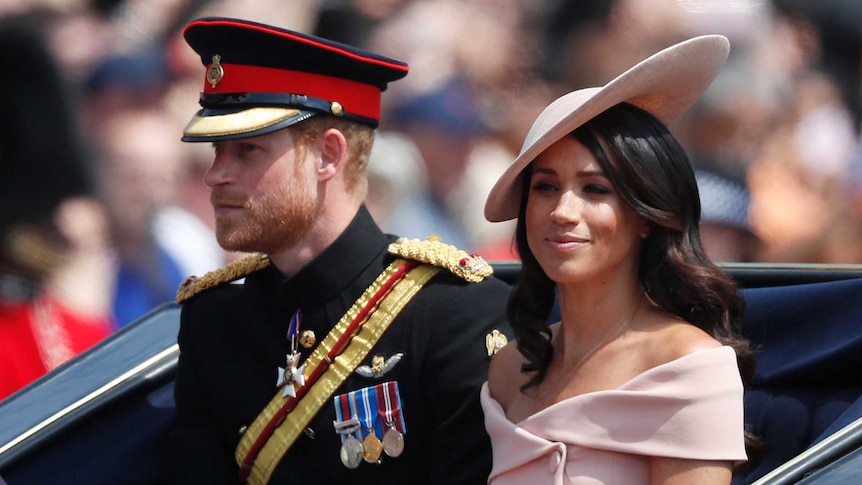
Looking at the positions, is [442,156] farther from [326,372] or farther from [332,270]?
[326,372]

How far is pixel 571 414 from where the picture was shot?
2021 mm

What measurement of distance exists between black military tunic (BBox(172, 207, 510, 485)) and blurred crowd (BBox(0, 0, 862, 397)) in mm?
1795

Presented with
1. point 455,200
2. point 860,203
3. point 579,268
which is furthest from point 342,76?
point 860,203

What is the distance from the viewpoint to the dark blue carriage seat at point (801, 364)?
8.07 feet

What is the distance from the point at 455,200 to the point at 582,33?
2.45ft

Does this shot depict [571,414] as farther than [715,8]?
No

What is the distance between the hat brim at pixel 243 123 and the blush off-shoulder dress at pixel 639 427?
2.99 feet

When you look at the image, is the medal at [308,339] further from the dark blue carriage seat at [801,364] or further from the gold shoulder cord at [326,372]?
the dark blue carriage seat at [801,364]

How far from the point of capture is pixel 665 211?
6.56 feet

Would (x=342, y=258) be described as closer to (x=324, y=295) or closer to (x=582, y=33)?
(x=324, y=295)

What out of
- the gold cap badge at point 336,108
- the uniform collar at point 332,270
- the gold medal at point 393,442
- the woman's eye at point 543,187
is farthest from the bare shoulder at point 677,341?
the gold cap badge at point 336,108

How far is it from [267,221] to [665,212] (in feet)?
3.16

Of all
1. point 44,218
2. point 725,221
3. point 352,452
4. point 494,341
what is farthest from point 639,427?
point 44,218

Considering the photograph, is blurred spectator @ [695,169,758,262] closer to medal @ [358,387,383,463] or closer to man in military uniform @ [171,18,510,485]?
man in military uniform @ [171,18,510,485]
